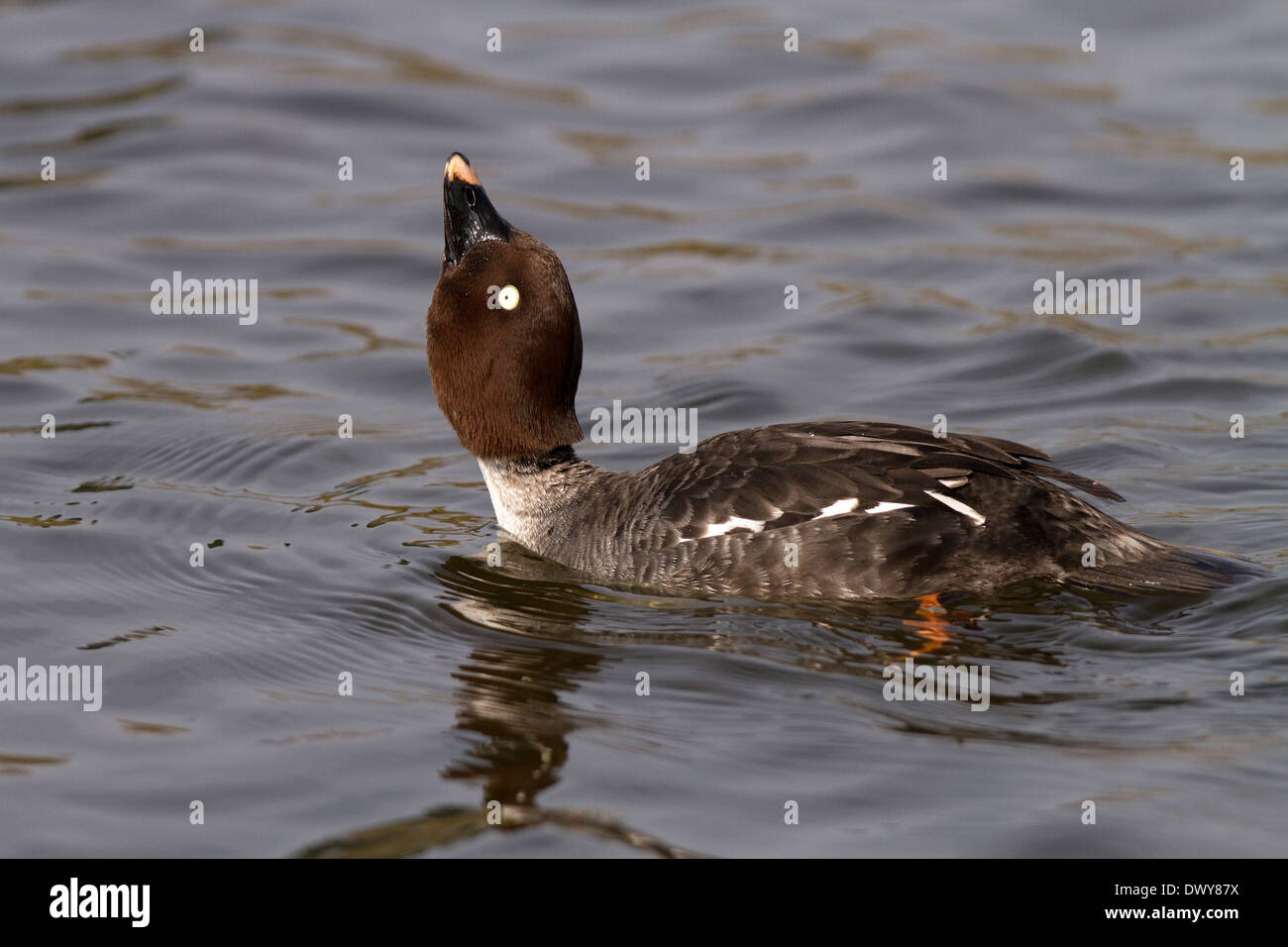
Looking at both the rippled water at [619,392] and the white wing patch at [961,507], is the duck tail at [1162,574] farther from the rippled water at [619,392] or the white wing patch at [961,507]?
the white wing patch at [961,507]

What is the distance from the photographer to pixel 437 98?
615 inches

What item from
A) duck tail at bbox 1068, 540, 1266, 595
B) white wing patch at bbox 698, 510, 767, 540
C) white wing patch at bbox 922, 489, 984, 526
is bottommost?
duck tail at bbox 1068, 540, 1266, 595

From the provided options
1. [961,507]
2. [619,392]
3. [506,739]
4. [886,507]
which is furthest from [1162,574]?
[619,392]

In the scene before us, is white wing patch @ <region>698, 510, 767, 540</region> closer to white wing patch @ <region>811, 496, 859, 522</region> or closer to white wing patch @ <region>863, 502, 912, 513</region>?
white wing patch @ <region>811, 496, 859, 522</region>

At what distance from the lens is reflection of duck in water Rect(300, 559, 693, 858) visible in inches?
216

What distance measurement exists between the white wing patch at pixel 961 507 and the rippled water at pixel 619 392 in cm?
39

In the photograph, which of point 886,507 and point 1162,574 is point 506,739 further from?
point 1162,574

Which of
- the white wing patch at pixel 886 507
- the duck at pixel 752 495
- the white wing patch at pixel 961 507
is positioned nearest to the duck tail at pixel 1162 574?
the duck at pixel 752 495

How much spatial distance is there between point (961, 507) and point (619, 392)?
3.80 metres

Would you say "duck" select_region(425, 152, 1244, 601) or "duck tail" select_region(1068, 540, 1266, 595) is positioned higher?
"duck" select_region(425, 152, 1244, 601)

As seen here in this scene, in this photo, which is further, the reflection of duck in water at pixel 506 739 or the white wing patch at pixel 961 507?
the white wing patch at pixel 961 507

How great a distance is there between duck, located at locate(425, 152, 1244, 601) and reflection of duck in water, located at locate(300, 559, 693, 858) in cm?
51

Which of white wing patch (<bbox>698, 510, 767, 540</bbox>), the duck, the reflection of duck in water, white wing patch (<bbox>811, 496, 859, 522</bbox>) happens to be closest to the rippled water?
the reflection of duck in water

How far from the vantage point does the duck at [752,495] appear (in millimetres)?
6957
